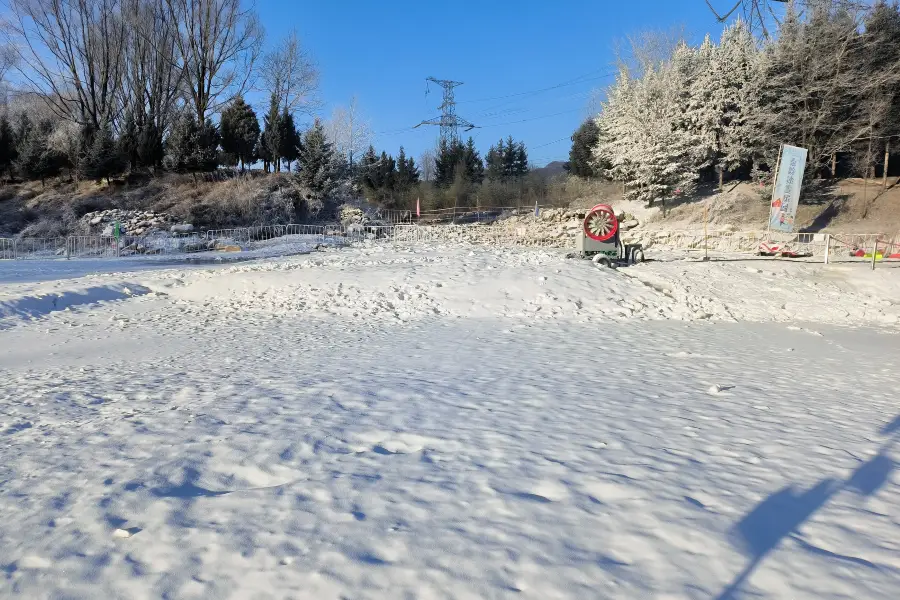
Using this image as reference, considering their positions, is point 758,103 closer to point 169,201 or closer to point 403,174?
point 403,174

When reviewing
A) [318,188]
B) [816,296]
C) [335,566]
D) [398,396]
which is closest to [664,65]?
[318,188]

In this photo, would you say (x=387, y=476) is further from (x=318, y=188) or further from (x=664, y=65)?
(x=664, y=65)

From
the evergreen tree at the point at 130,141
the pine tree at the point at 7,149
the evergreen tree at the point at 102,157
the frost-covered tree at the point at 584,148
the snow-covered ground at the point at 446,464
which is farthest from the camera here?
the frost-covered tree at the point at 584,148

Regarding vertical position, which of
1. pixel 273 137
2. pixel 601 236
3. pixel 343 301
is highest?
pixel 273 137

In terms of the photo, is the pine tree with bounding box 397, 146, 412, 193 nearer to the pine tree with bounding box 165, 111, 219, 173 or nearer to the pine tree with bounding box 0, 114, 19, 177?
the pine tree with bounding box 165, 111, 219, 173

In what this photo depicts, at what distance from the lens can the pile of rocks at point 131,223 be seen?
84.9 ft

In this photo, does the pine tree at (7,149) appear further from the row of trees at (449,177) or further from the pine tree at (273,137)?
the row of trees at (449,177)

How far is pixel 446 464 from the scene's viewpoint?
3.28 m

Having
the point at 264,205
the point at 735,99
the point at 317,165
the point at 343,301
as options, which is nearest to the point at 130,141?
the point at 264,205

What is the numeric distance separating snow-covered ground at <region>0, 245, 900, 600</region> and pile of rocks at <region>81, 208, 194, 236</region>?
19673 millimetres

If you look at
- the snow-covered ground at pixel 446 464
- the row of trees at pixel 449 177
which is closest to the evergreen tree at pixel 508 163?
the row of trees at pixel 449 177

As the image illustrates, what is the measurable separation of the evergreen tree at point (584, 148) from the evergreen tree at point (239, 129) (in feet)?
79.6

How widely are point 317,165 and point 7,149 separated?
2111 cm

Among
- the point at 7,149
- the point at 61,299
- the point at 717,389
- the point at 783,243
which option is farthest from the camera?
the point at 7,149
